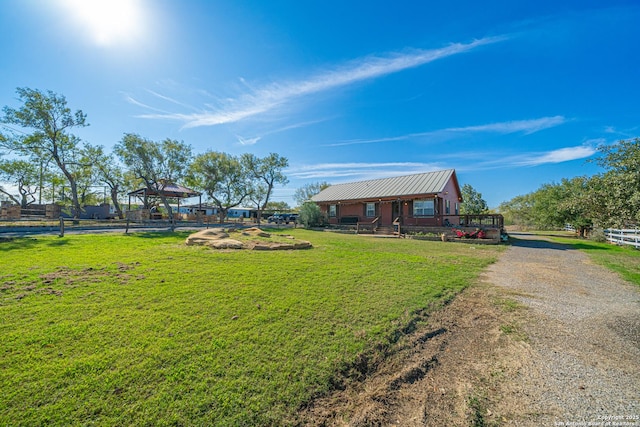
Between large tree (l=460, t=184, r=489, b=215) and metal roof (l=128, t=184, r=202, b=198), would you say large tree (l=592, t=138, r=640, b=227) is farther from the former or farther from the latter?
metal roof (l=128, t=184, r=202, b=198)

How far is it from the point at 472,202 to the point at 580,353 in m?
34.3

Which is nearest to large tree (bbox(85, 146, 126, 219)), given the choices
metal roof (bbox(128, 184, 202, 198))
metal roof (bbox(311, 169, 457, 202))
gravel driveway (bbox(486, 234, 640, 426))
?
metal roof (bbox(128, 184, 202, 198))

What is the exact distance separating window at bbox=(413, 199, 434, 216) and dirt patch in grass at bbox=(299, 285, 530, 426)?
16.3 meters

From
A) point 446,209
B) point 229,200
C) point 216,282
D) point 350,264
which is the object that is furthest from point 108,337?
point 229,200

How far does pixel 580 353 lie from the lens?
2713mm

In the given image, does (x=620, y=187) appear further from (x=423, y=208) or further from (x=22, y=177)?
(x=22, y=177)

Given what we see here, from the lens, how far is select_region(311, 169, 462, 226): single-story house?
1844 centimetres

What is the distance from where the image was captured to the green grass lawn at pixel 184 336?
5.96 ft

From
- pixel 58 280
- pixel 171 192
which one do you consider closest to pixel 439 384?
pixel 58 280

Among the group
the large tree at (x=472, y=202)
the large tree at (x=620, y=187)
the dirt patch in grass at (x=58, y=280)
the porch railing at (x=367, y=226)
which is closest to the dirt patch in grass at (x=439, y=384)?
the dirt patch in grass at (x=58, y=280)

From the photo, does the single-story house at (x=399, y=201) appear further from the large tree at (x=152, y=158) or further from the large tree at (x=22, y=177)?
the large tree at (x=22, y=177)

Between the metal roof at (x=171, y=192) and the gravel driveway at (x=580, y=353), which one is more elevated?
the metal roof at (x=171, y=192)

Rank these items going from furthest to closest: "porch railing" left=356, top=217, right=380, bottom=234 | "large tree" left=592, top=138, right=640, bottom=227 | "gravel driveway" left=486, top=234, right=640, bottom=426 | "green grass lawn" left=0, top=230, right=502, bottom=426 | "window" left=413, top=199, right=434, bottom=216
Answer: "porch railing" left=356, top=217, right=380, bottom=234, "window" left=413, top=199, right=434, bottom=216, "large tree" left=592, top=138, right=640, bottom=227, "gravel driveway" left=486, top=234, right=640, bottom=426, "green grass lawn" left=0, top=230, right=502, bottom=426

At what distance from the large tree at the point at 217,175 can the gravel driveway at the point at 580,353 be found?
86.9 feet
